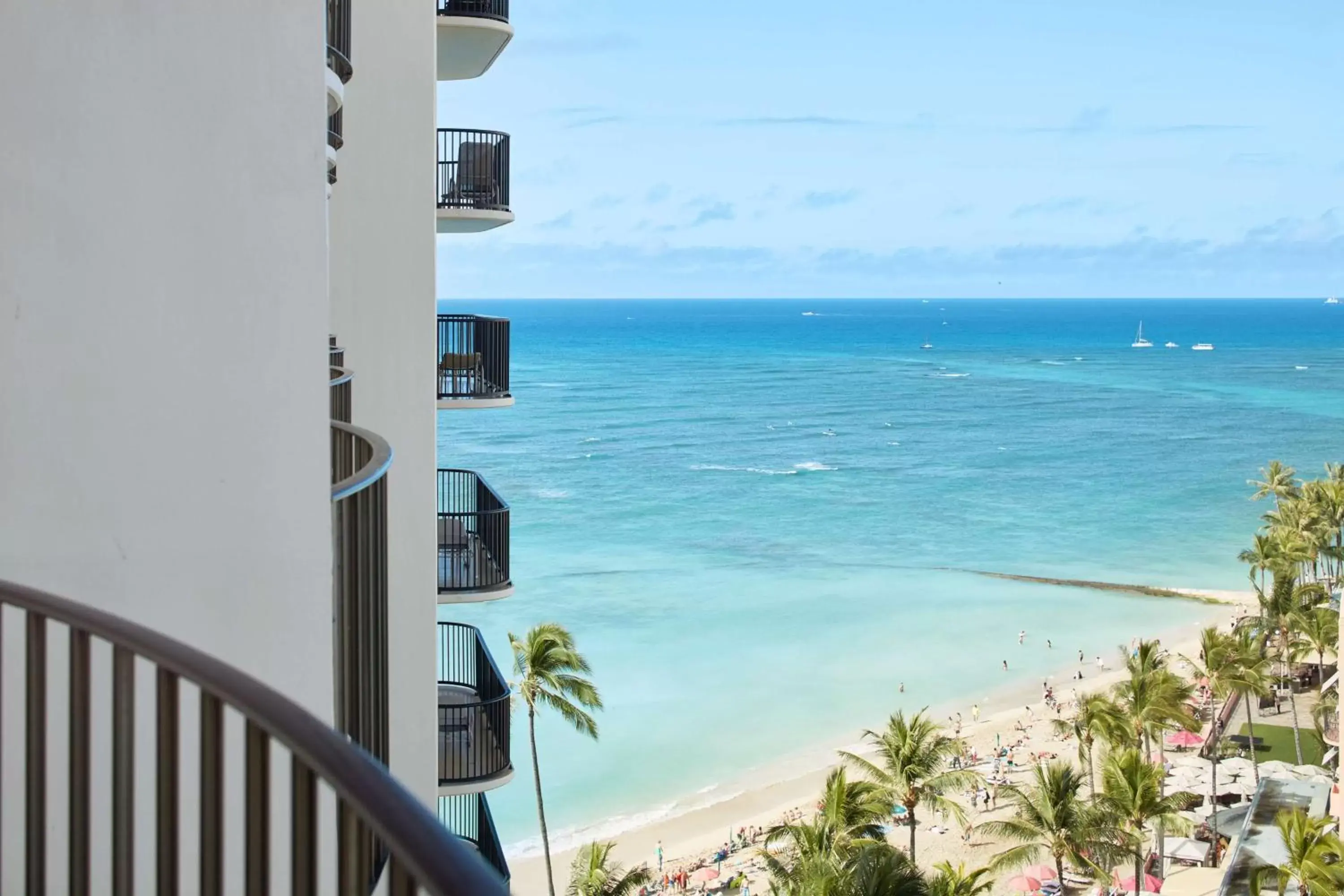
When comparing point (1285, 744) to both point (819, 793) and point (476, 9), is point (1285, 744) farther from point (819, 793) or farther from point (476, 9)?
point (476, 9)

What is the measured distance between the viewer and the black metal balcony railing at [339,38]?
8.78 meters

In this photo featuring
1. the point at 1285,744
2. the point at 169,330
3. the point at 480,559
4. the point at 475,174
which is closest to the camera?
the point at 169,330

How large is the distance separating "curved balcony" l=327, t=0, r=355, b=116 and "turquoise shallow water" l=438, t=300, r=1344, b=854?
28.2 metres

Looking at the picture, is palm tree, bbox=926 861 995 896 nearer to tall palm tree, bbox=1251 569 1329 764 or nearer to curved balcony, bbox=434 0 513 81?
curved balcony, bbox=434 0 513 81

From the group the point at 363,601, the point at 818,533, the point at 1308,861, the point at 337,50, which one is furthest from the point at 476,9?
the point at 818,533

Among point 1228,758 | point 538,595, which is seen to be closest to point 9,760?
point 1228,758

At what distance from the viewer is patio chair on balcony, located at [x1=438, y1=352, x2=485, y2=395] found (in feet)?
54.8

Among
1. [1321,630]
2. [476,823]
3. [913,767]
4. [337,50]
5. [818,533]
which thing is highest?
[337,50]

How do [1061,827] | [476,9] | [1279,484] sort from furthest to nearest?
[1279,484] → [1061,827] → [476,9]

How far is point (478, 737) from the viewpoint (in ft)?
51.1

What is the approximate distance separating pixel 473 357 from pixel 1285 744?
33.3m

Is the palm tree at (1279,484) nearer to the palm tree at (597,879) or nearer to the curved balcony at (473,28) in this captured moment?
the palm tree at (597,879)

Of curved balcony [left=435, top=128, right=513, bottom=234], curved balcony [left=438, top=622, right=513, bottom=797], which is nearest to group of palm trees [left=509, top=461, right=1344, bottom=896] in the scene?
curved balcony [left=438, top=622, right=513, bottom=797]

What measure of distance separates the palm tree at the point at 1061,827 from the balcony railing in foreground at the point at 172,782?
25314mm
